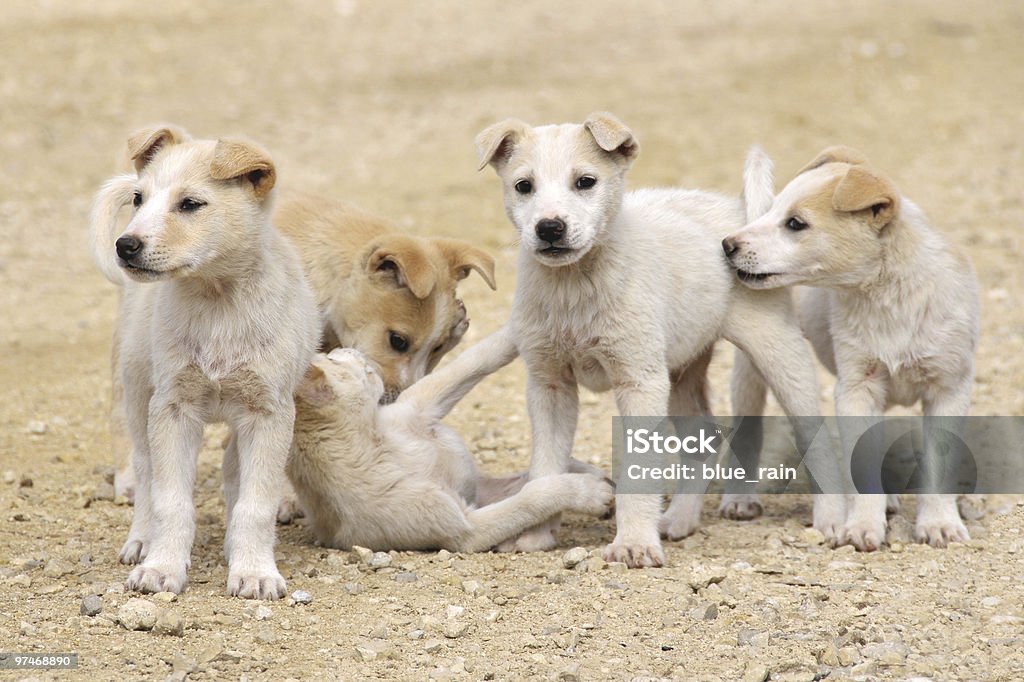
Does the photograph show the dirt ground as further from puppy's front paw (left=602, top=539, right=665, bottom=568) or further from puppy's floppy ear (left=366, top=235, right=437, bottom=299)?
puppy's floppy ear (left=366, top=235, right=437, bottom=299)

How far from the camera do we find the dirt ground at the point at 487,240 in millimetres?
5324

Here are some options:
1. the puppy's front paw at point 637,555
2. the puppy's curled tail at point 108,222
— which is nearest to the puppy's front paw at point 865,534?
the puppy's front paw at point 637,555

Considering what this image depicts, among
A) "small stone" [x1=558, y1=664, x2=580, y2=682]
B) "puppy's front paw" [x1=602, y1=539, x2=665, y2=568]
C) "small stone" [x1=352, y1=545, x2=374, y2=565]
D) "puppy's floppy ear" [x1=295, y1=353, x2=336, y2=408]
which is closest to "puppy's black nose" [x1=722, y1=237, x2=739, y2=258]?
"puppy's front paw" [x1=602, y1=539, x2=665, y2=568]

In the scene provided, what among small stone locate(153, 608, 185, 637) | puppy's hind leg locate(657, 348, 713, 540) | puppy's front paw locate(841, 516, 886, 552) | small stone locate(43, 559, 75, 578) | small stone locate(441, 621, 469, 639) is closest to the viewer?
small stone locate(153, 608, 185, 637)

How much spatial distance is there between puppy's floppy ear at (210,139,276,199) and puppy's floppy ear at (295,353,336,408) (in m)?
1.04

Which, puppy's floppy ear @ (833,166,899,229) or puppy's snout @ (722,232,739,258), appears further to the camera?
puppy's snout @ (722,232,739,258)

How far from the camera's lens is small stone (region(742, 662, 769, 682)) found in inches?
196

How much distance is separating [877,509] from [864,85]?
1220 cm

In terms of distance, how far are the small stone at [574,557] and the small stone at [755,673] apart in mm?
1370

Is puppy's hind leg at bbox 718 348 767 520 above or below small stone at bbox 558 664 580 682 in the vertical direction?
above

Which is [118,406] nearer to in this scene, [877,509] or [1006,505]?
[877,509]

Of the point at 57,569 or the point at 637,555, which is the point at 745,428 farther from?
the point at 57,569

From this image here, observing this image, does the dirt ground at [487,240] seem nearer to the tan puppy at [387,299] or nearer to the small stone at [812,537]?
the small stone at [812,537]

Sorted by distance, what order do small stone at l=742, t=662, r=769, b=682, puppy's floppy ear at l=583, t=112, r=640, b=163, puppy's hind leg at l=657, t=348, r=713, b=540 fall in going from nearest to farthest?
small stone at l=742, t=662, r=769, b=682 < puppy's floppy ear at l=583, t=112, r=640, b=163 < puppy's hind leg at l=657, t=348, r=713, b=540
